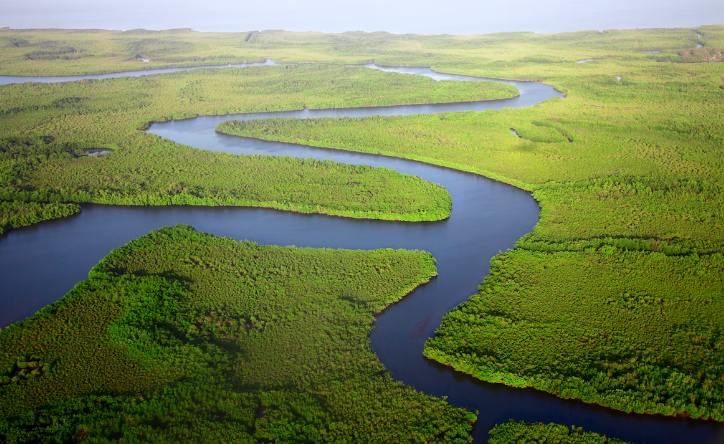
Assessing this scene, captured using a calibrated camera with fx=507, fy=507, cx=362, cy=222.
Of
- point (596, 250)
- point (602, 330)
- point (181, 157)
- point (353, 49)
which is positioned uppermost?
point (353, 49)

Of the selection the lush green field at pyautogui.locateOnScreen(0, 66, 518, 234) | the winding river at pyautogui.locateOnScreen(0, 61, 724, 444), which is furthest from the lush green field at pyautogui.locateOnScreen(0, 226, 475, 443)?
the lush green field at pyautogui.locateOnScreen(0, 66, 518, 234)

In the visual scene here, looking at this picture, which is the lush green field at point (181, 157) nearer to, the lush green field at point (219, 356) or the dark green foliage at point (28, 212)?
the dark green foliage at point (28, 212)

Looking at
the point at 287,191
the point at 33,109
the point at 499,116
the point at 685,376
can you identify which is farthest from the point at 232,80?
the point at 685,376

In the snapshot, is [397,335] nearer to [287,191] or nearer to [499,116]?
[287,191]

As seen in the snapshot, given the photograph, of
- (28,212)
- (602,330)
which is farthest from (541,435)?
(28,212)

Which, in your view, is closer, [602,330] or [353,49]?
[602,330]

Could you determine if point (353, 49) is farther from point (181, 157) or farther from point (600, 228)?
point (600, 228)

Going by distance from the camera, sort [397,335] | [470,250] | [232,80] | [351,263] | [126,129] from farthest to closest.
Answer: [232,80] < [126,129] < [470,250] < [351,263] < [397,335]
